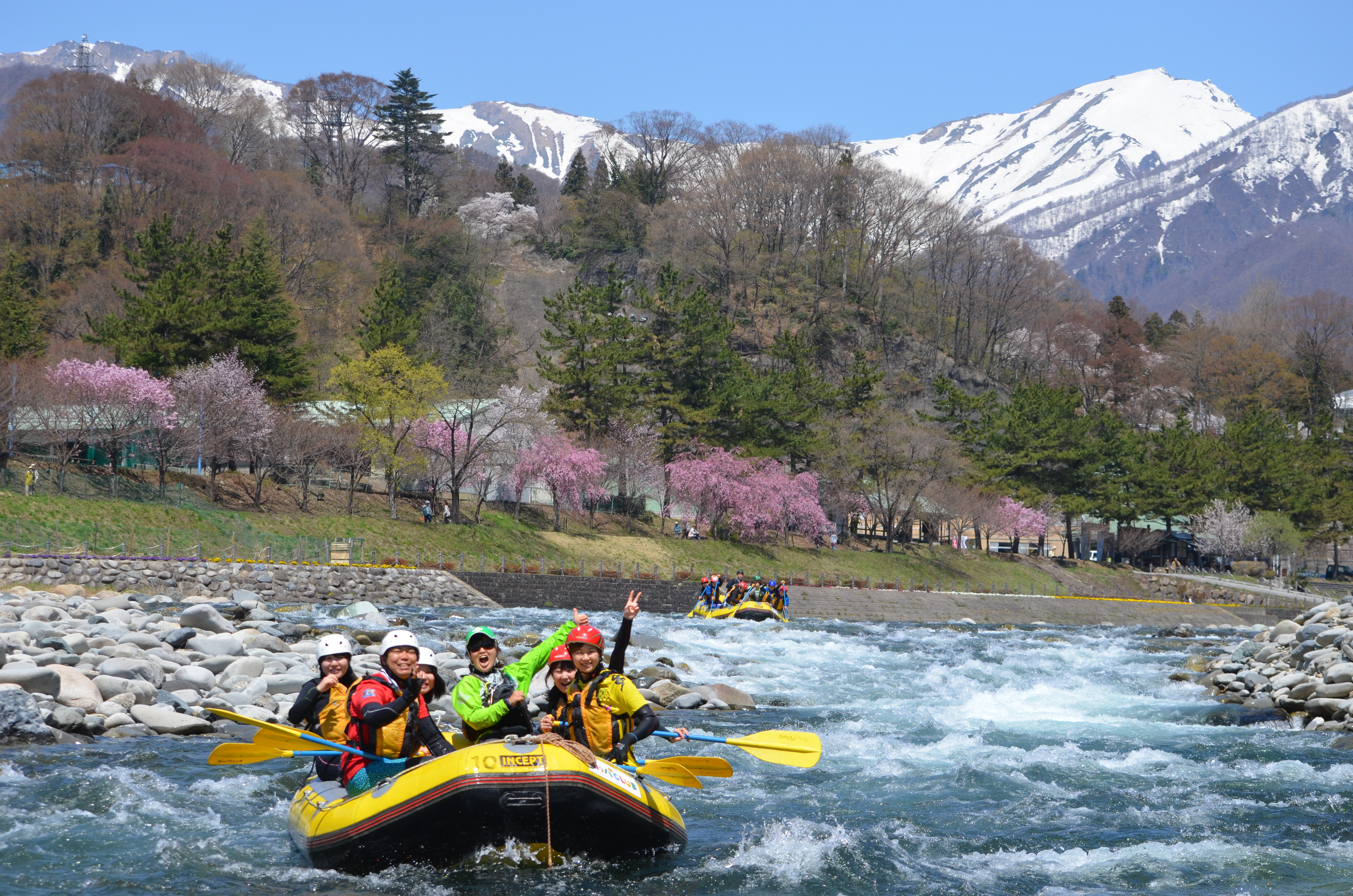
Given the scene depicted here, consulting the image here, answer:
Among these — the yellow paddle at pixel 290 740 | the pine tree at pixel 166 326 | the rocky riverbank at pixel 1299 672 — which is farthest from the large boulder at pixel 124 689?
the pine tree at pixel 166 326

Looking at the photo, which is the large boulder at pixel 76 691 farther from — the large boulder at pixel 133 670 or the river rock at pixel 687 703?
the river rock at pixel 687 703

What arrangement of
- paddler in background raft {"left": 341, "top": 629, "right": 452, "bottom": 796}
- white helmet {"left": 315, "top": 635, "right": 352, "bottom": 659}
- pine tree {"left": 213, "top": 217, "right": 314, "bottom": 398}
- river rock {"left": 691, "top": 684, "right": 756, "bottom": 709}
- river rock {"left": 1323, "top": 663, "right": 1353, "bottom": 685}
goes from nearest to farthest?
1. paddler in background raft {"left": 341, "top": 629, "right": 452, "bottom": 796}
2. white helmet {"left": 315, "top": 635, "right": 352, "bottom": 659}
3. river rock {"left": 691, "top": 684, "right": 756, "bottom": 709}
4. river rock {"left": 1323, "top": 663, "right": 1353, "bottom": 685}
5. pine tree {"left": 213, "top": 217, "right": 314, "bottom": 398}

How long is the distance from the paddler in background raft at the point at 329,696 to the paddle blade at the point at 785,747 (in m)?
3.25

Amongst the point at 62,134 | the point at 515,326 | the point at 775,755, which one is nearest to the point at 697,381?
the point at 515,326

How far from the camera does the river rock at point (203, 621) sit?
17438mm

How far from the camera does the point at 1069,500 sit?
57.5 meters

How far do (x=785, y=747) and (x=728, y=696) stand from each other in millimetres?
7167

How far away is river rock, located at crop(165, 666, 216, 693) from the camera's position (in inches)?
544

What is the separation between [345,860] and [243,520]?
30145 mm

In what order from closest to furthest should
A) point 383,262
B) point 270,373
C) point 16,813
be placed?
point 16,813 → point 270,373 → point 383,262

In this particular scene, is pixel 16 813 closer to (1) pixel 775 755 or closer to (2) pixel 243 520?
(1) pixel 775 755

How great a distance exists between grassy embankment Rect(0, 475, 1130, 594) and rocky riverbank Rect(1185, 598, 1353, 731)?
21232 mm

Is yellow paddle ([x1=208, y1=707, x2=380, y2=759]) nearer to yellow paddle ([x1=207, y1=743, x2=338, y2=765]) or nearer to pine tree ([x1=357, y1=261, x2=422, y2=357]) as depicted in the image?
yellow paddle ([x1=207, y1=743, x2=338, y2=765])

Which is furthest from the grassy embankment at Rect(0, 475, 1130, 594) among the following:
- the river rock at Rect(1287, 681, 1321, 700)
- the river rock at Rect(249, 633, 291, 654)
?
the river rock at Rect(1287, 681, 1321, 700)
